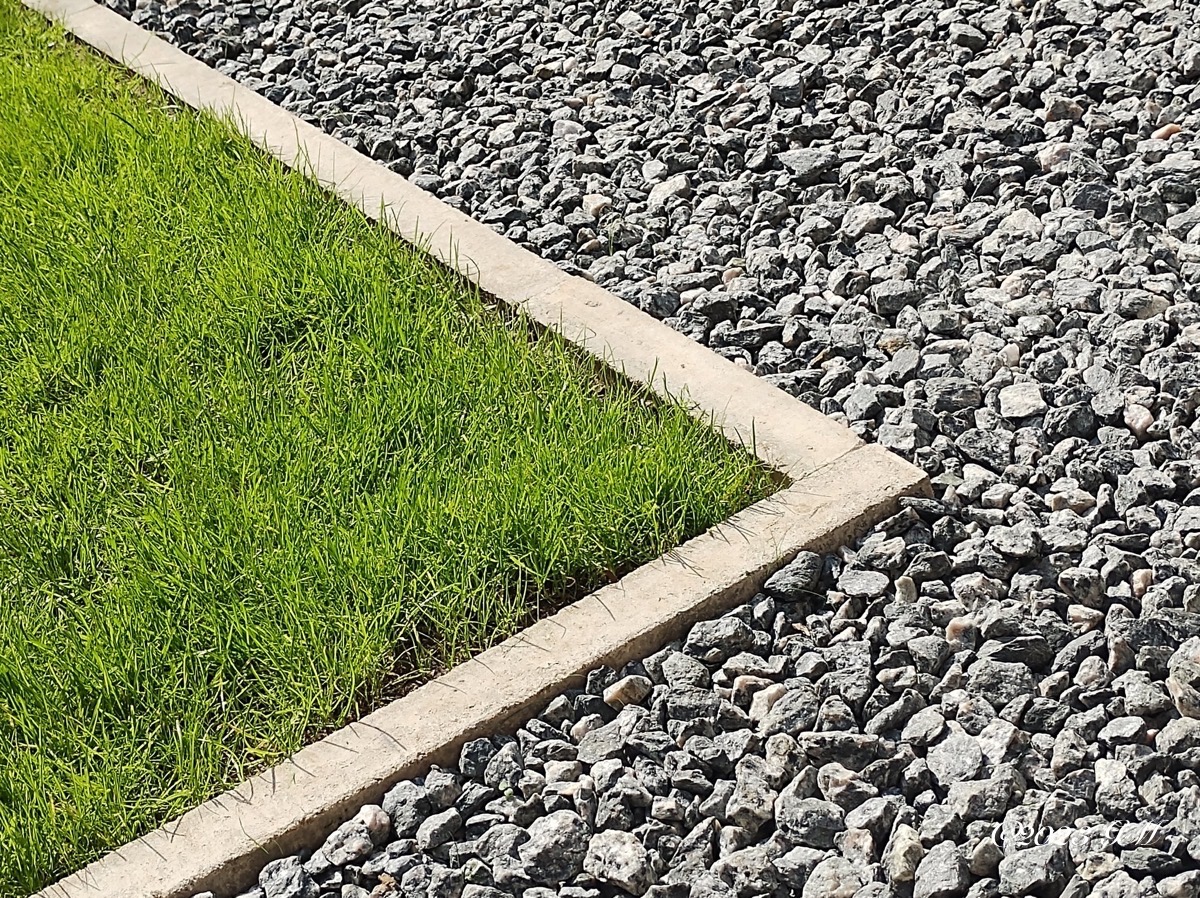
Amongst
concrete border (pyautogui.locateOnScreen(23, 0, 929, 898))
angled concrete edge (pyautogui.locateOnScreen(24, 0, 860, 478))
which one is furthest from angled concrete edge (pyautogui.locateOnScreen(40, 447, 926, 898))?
angled concrete edge (pyautogui.locateOnScreen(24, 0, 860, 478))

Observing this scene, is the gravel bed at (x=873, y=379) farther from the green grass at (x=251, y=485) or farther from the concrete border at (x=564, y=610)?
the green grass at (x=251, y=485)

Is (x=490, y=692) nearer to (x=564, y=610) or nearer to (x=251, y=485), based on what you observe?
(x=564, y=610)

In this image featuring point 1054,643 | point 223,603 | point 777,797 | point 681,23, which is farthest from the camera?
point 681,23

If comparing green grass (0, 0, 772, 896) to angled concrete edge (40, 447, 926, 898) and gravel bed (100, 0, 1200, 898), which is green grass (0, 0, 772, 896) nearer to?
angled concrete edge (40, 447, 926, 898)

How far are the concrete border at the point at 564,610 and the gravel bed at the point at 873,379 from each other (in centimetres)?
5

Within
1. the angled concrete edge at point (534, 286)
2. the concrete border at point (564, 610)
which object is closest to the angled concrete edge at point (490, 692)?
the concrete border at point (564, 610)

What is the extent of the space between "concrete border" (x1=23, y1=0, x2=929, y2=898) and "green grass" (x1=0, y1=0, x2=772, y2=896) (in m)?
0.07

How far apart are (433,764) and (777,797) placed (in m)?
0.54

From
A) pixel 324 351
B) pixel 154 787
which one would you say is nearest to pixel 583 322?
pixel 324 351

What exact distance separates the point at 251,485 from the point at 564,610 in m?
0.71

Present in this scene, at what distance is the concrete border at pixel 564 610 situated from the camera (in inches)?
87.6

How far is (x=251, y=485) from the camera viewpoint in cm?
288

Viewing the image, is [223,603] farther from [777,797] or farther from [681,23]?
[681,23]

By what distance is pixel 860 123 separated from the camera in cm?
397
